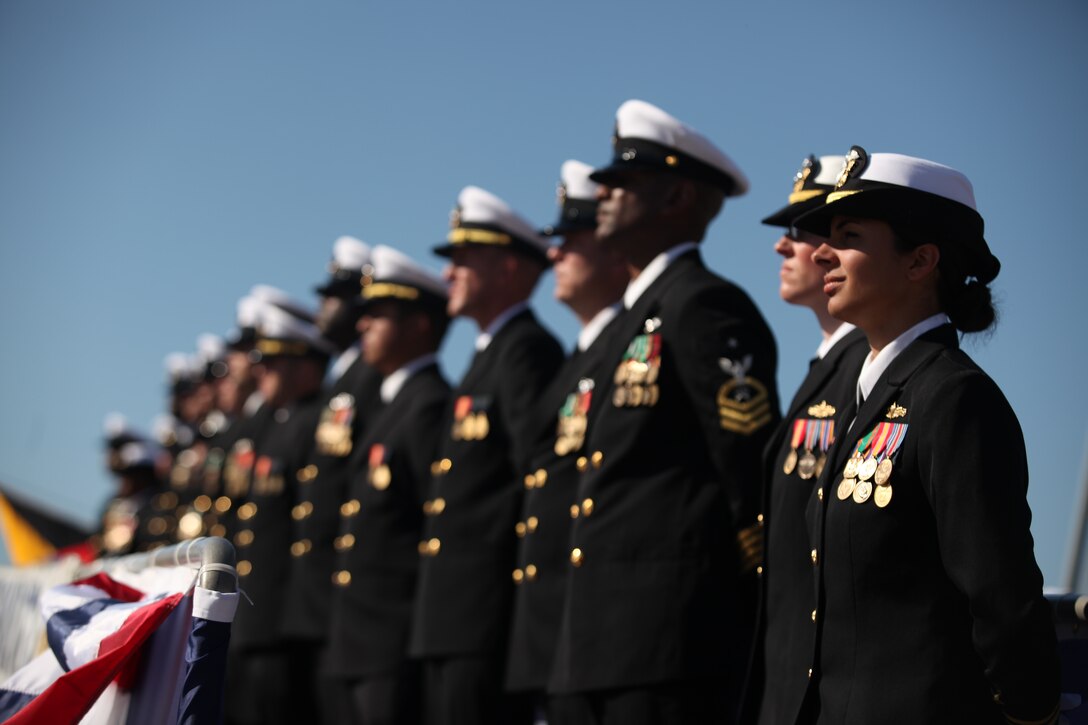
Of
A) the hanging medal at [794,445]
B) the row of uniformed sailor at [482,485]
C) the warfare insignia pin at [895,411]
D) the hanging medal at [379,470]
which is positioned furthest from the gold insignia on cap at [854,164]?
the hanging medal at [379,470]

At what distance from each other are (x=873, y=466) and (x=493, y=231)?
4318mm

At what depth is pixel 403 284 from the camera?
28.3 ft

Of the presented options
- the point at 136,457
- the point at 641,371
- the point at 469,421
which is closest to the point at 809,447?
the point at 641,371

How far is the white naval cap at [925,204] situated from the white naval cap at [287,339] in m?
7.07

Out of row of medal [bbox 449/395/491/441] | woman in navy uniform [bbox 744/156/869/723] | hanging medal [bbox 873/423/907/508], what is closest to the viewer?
hanging medal [bbox 873/423/907/508]

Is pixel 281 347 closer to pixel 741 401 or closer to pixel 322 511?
pixel 322 511

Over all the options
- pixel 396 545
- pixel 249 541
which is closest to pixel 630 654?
pixel 396 545

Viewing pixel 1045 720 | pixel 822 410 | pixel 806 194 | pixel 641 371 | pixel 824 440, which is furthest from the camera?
pixel 641 371

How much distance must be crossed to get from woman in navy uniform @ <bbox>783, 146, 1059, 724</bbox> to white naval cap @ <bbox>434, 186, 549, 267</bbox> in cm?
378

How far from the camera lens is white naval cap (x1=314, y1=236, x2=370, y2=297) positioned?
10211 mm

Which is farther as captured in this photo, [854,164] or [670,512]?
[670,512]

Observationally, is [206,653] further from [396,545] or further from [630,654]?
[396,545]

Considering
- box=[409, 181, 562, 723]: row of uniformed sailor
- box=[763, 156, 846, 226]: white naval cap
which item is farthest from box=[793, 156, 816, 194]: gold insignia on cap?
box=[409, 181, 562, 723]: row of uniformed sailor

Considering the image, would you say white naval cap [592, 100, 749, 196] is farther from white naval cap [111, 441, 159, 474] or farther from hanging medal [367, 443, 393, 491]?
white naval cap [111, 441, 159, 474]
